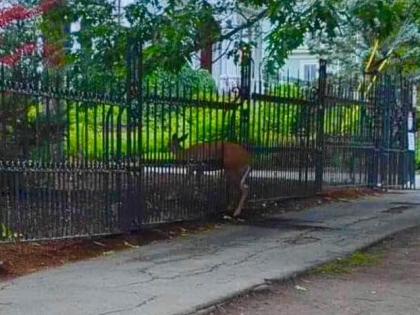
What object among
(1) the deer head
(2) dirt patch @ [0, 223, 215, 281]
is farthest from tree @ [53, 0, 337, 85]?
(2) dirt patch @ [0, 223, 215, 281]

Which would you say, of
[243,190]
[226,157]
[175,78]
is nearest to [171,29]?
[226,157]

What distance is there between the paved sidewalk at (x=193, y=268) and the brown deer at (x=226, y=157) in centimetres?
63

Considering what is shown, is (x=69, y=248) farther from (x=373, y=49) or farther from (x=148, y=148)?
(x=373, y=49)

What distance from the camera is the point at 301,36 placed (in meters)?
10.5

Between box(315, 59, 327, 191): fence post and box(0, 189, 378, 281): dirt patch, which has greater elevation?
box(315, 59, 327, 191): fence post

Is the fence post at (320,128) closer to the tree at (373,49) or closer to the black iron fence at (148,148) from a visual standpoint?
the black iron fence at (148,148)

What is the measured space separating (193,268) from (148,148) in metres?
2.08

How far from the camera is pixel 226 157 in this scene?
35.9ft

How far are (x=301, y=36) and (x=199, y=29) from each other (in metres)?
1.56

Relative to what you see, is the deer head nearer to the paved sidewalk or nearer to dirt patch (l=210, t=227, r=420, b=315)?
the paved sidewalk

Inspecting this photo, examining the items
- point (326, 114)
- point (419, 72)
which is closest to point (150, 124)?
point (326, 114)

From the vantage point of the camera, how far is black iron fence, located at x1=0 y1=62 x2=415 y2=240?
25.8 ft

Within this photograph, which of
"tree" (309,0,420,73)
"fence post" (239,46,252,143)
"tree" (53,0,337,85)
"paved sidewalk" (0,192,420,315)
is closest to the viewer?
"paved sidewalk" (0,192,420,315)

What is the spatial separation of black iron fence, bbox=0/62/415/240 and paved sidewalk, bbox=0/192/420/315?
525mm
